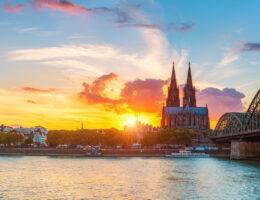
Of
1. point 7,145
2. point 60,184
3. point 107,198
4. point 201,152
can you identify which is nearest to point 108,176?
point 60,184

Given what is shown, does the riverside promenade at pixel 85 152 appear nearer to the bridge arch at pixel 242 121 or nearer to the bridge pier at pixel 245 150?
the bridge arch at pixel 242 121

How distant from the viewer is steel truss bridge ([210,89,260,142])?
4171 inches

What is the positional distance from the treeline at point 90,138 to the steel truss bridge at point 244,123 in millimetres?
31080

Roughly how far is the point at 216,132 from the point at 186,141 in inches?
469

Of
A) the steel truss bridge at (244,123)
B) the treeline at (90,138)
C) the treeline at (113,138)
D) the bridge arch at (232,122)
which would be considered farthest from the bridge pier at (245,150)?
the treeline at (90,138)

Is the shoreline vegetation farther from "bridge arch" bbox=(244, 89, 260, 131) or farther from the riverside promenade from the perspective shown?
"bridge arch" bbox=(244, 89, 260, 131)

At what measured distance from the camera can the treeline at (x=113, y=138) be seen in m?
172

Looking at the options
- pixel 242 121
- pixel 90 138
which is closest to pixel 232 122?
pixel 242 121

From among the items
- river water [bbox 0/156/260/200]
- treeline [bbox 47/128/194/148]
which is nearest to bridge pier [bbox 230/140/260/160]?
river water [bbox 0/156/260/200]

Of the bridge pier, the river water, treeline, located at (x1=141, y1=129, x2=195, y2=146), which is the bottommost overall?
the river water

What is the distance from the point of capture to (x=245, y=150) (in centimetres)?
11475

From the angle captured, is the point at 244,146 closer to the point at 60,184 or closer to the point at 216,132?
the point at 216,132

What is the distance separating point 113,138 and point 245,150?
214 ft

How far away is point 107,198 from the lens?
4706 centimetres
